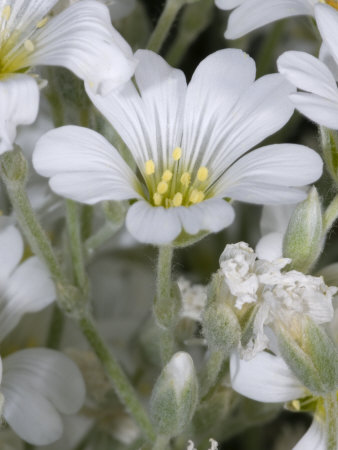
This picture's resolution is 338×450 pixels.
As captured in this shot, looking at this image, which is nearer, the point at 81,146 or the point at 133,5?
the point at 81,146

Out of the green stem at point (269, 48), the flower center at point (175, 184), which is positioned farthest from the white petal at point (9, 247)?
the green stem at point (269, 48)

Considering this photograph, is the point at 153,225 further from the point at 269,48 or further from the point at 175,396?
the point at 269,48

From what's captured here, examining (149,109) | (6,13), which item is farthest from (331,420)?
(6,13)

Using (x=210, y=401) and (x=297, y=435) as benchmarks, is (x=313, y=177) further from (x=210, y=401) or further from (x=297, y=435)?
(x=297, y=435)

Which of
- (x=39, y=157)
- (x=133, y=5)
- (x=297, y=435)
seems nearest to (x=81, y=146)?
(x=39, y=157)

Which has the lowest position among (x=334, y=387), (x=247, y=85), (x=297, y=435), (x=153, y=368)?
(x=297, y=435)

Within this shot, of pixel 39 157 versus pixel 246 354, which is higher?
pixel 39 157

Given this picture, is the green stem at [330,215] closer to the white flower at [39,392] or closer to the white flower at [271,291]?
the white flower at [271,291]
